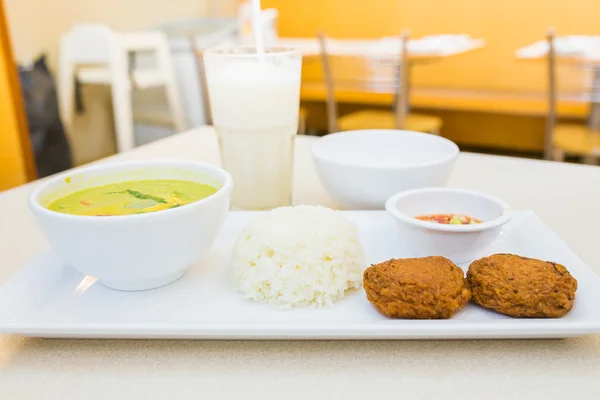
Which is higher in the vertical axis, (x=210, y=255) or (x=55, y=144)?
(x=210, y=255)

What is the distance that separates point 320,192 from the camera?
1.24 m

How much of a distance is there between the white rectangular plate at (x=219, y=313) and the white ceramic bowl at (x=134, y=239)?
42 mm

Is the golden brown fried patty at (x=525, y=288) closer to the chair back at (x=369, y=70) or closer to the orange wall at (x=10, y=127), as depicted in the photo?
the chair back at (x=369, y=70)

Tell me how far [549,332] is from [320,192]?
68 cm

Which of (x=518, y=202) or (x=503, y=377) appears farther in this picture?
(x=518, y=202)

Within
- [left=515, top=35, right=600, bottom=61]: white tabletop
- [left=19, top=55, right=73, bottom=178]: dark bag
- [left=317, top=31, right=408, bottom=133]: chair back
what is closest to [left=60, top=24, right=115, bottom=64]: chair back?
[left=19, top=55, right=73, bottom=178]: dark bag

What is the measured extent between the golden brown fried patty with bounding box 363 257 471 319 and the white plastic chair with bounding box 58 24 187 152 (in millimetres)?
3338

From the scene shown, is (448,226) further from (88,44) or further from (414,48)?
(88,44)

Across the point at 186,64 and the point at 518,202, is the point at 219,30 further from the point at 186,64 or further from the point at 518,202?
the point at 518,202

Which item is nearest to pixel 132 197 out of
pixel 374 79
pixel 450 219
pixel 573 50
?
pixel 450 219

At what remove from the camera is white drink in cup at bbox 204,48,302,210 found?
3.39ft

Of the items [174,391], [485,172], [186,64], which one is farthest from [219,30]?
[174,391]

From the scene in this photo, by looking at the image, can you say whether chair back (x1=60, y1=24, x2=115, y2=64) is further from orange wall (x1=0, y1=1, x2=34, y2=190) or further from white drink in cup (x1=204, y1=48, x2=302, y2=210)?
white drink in cup (x1=204, y1=48, x2=302, y2=210)

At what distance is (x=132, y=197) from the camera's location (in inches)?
32.6
